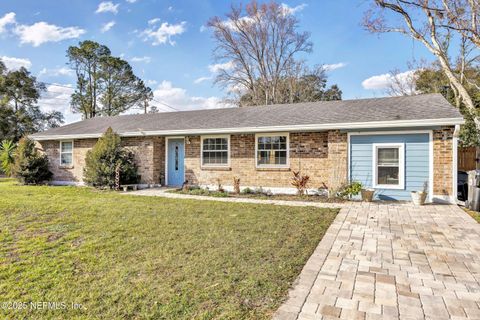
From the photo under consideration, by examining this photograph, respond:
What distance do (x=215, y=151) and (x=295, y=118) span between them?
3.51 meters

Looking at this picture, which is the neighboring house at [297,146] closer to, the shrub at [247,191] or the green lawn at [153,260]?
the shrub at [247,191]

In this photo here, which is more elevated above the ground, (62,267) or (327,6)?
(327,6)

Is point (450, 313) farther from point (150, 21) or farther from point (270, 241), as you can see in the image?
point (150, 21)

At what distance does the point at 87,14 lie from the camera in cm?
1388

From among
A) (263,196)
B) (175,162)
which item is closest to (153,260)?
(263,196)

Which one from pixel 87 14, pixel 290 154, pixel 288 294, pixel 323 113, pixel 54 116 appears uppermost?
pixel 87 14

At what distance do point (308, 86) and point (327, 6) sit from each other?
12.3 meters

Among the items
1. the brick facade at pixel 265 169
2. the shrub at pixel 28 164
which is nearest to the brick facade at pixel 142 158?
the brick facade at pixel 265 169

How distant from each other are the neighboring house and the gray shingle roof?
0.11 ft

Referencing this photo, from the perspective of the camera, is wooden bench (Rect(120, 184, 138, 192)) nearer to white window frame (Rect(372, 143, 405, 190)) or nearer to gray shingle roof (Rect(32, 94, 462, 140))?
gray shingle roof (Rect(32, 94, 462, 140))

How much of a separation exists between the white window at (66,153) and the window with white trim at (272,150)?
1000cm

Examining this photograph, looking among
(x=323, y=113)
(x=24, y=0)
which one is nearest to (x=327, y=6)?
(x=323, y=113)

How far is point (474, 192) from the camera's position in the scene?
791 cm

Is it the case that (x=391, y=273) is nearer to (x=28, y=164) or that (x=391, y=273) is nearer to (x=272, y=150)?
(x=272, y=150)
